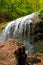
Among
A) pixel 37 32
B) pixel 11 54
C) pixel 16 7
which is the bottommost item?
pixel 11 54

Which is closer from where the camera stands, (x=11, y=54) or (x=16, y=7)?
(x=11, y=54)

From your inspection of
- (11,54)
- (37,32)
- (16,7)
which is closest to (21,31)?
(37,32)

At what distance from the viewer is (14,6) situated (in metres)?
17.0

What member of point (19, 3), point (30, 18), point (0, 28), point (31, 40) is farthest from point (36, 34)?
point (19, 3)

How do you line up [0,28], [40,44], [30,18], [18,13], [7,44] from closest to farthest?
[7,44] → [40,44] → [30,18] → [0,28] → [18,13]

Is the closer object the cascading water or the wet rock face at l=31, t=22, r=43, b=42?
the wet rock face at l=31, t=22, r=43, b=42

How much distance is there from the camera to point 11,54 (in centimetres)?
490

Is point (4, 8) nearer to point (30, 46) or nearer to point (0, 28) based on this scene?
point (0, 28)

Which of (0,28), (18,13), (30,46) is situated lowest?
(30,46)

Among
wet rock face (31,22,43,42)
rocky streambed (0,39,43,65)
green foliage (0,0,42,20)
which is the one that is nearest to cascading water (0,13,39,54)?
wet rock face (31,22,43,42)

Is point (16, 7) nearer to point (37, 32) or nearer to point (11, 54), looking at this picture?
point (37, 32)

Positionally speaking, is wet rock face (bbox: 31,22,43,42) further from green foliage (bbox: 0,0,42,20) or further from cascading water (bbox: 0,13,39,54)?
green foliage (bbox: 0,0,42,20)

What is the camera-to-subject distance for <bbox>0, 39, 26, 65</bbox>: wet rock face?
15.3 ft

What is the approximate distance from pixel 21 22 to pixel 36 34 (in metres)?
1.40
